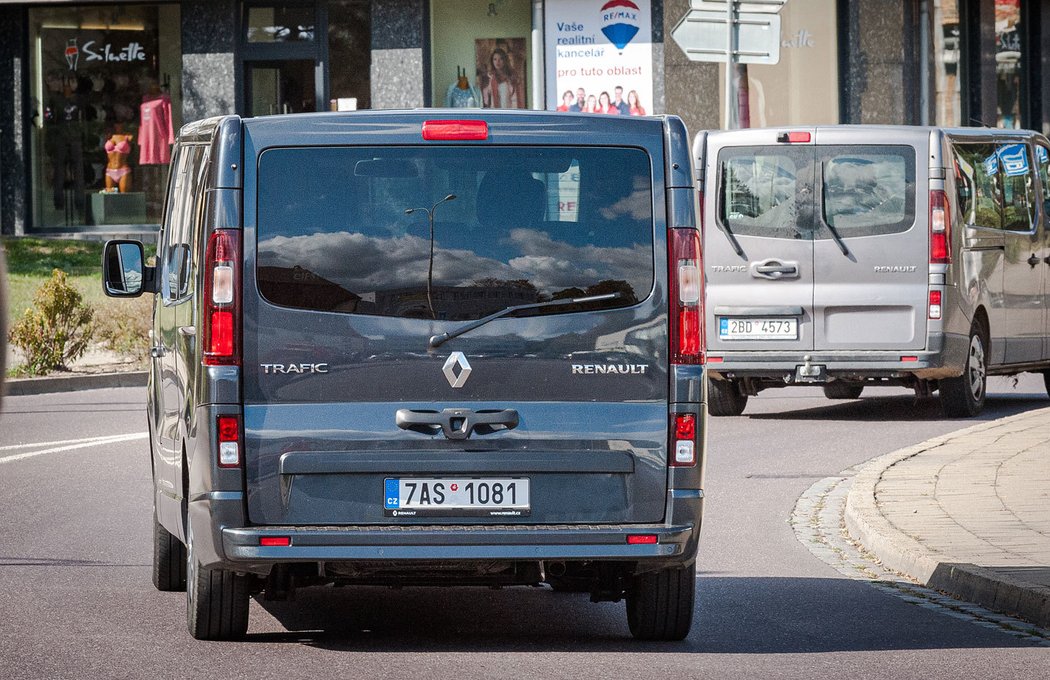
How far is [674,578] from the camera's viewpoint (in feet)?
22.2

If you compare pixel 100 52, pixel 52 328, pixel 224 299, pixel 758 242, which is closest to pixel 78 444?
pixel 758 242

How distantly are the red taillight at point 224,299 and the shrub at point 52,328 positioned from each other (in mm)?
13564

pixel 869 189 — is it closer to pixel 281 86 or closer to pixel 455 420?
pixel 455 420

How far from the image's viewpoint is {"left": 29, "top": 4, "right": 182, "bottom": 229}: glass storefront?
98.6 feet

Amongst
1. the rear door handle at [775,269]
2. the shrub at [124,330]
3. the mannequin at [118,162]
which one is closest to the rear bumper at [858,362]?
the rear door handle at [775,269]

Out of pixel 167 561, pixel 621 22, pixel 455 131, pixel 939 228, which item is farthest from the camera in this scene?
pixel 621 22

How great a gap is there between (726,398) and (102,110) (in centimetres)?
1712

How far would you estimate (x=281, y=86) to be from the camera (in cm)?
2986

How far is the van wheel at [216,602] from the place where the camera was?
669 centimetres

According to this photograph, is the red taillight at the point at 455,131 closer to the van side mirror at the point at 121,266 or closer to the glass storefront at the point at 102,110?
the van side mirror at the point at 121,266

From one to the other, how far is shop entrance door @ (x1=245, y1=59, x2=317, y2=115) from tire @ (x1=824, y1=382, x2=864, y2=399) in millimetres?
13849

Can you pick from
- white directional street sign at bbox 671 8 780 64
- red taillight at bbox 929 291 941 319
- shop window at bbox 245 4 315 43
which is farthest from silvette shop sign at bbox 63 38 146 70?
red taillight at bbox 929 291 941 319

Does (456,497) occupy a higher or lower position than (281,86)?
lower

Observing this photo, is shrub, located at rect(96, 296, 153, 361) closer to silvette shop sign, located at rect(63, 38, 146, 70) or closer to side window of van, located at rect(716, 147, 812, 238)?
side window of van, located at rect(716, 147, 812, 238)
